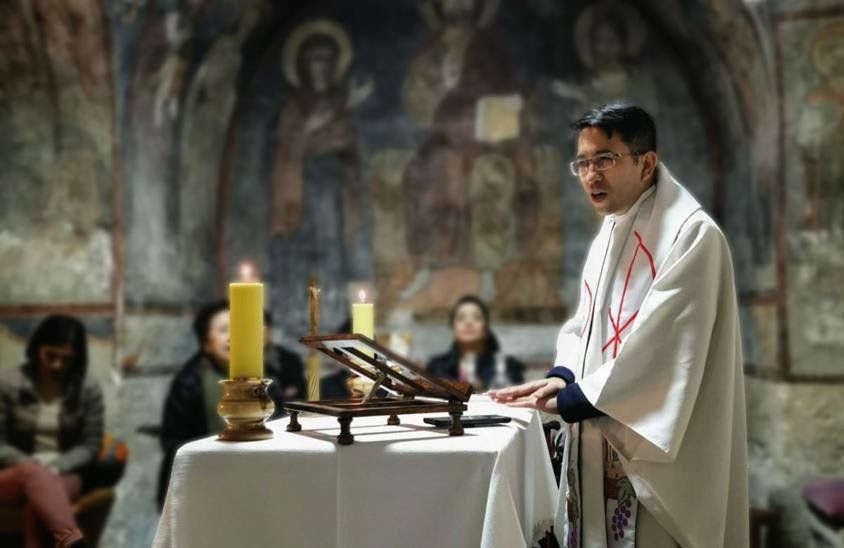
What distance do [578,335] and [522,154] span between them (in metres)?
6.22

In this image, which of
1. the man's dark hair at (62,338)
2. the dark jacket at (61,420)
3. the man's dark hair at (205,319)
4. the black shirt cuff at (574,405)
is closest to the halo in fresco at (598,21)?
the man's dark hair at (205,319)

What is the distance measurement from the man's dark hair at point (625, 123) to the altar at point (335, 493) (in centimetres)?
93

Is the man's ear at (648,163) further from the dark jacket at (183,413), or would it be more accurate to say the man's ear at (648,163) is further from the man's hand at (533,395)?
the dark jacket at (183,413)

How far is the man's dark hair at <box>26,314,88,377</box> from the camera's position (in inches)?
252

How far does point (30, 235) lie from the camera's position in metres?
6.47

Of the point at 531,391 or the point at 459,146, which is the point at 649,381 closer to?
the point at 531,391

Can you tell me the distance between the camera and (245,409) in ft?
7.55

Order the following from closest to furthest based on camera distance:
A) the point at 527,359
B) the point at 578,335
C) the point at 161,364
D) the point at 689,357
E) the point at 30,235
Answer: the point at 689,357
the point at 578,335
the point at 30,235
the point at 161,364
the point at 527,359

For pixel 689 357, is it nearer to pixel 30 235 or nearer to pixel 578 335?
pixel 578 335

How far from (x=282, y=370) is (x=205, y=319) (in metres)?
0.82

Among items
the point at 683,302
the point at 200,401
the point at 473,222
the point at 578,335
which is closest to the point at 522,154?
the point at 473,222

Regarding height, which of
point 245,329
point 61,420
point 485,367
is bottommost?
point 61,420

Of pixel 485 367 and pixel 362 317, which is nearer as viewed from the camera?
pixel 362 317

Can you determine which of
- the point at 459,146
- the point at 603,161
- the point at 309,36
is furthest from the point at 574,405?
the point at 309,36
